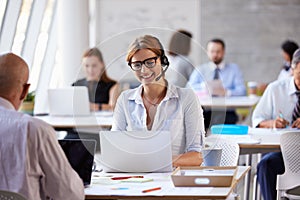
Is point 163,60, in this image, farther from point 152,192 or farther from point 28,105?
point 28,105

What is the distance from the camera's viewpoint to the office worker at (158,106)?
3916 millimetres

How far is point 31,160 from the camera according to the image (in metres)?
2.85

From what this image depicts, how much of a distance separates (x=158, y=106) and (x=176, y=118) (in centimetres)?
12

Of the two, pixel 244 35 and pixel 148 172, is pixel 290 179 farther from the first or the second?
pixel 244 35

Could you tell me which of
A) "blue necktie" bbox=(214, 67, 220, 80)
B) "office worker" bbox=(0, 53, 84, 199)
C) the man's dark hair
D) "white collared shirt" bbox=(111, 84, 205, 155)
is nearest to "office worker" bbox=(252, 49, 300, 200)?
"white collared shirt" bbox=(111, 84, 205, 155)

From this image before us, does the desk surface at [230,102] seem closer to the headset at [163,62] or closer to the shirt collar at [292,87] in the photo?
the shirt collar at [292,87]

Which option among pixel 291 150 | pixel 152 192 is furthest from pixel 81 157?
pixel 291 150

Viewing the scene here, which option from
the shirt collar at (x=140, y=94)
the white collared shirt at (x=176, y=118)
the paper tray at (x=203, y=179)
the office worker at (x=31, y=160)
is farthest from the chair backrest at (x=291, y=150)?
the office worker at (x=31, y=160)

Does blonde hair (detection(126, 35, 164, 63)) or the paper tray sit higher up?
blonde hair (detection(126, 35, 164, 63))

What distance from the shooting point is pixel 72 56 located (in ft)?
27.2

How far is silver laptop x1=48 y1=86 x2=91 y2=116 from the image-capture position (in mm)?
6258

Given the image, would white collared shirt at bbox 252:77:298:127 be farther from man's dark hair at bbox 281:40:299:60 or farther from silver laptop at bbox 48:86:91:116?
man's dark hair at bbox 281:40:299:60

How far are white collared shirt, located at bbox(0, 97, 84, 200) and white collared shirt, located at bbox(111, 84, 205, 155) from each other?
45.9 inches

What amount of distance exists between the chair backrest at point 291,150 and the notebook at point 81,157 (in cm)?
135
